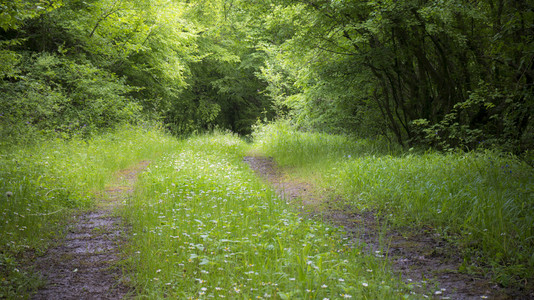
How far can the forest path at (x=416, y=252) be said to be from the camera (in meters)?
3.03

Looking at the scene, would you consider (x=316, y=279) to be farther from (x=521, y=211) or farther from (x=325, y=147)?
Answer: (x=325, y=147)

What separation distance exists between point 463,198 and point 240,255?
3268mm

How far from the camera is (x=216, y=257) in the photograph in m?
3.17

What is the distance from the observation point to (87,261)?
370 centimetres

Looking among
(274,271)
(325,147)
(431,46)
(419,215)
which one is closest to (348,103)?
(325,147)

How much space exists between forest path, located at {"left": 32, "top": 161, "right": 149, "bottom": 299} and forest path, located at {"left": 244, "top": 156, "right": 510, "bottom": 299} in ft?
8.52

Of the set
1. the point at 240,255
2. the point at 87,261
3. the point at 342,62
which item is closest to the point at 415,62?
the point at 342,62

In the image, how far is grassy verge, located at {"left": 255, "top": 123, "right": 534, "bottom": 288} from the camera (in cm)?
357

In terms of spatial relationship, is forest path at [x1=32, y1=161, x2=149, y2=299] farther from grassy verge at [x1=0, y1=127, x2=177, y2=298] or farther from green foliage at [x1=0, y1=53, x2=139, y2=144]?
green foliage at [x1=0, y1=53, x2=139, y2=144]

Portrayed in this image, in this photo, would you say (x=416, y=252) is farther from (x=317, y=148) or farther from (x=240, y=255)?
(x=317, y=148)

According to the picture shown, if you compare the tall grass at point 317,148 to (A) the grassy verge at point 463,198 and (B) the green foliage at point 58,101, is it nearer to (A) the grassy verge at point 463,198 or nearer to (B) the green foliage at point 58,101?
(A) the grassy verge at point 463,198

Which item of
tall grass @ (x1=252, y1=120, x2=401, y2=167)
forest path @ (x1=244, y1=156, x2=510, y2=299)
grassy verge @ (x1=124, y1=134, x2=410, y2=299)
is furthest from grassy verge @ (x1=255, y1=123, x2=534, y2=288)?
grassy verge @ (x1=124, y1=134, x2=410, y2=299)

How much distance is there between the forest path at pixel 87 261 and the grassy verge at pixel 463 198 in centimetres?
349

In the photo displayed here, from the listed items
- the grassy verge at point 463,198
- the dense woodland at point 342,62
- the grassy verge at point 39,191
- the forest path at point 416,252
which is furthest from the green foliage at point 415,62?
the grassy verge at point 39,191
